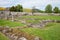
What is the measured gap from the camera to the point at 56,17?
4953 mm

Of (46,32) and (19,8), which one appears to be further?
(19,8)

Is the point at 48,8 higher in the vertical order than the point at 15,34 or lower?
higher

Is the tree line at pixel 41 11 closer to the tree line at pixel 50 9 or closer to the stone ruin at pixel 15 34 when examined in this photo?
the tree line at pixel 50 9

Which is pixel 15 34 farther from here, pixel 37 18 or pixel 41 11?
pixel 41 11

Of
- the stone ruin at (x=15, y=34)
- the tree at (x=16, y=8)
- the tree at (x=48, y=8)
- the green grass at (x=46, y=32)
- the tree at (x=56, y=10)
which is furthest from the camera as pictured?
the tree at (x=56, y=10)

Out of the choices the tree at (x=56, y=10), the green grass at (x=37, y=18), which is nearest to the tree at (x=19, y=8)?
the green grass at (x=37, y=18)

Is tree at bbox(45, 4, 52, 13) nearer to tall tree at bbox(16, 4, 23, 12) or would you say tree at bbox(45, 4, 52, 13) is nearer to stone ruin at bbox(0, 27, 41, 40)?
tall tree at bbox(16, 4, 23, 12)

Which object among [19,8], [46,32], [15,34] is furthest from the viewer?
[19,8]

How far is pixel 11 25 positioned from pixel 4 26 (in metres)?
0.20

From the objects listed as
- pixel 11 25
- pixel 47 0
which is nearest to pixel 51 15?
pixel 47 0

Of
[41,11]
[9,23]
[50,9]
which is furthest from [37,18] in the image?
[9,23]

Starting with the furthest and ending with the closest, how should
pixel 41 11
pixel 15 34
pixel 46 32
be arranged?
1. pixel 41 11
2. pixel 46 32
3. pixel 15 34

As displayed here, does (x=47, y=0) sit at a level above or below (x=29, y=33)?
above

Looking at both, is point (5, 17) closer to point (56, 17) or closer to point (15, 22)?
point (15, 22)
